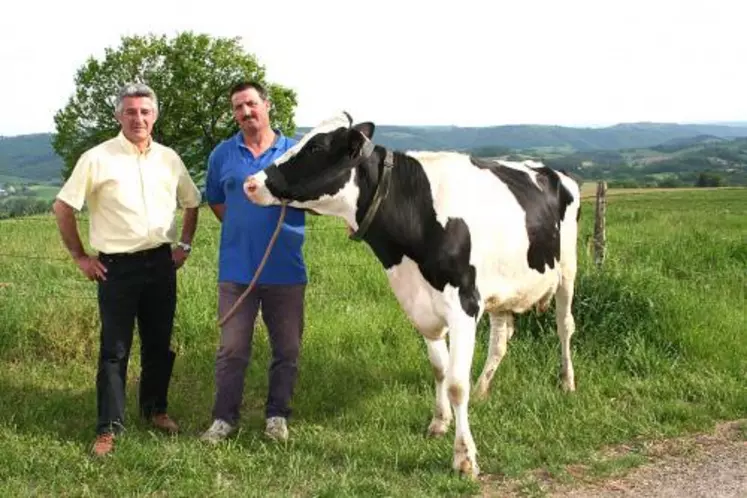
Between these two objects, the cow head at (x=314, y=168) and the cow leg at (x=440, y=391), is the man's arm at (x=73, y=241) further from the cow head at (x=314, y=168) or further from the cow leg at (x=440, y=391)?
the cow leg at (x=440, y=391)

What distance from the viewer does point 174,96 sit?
1495 inches

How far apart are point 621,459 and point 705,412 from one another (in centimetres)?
116

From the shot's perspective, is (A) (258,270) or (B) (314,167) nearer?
(B) (314,167)

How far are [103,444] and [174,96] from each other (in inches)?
1391

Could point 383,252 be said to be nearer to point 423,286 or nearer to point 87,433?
point 423,286

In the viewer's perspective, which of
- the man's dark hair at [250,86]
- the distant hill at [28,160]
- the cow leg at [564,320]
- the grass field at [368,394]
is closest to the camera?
the grass field at [368,394]

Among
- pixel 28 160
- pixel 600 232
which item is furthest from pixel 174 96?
pixel 28 160

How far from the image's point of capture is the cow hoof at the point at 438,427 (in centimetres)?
511

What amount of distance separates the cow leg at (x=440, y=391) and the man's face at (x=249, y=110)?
1.80 metres

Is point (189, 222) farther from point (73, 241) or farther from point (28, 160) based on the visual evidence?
point (28, 160)

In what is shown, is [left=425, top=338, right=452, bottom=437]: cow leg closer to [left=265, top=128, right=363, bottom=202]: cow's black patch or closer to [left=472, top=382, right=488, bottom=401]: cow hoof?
[left=472, top=382, right=488, bottom=401]: cow hoof

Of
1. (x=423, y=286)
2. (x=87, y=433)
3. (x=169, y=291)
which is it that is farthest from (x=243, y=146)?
(x=87, y=433)

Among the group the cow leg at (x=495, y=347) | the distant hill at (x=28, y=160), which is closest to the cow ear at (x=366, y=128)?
the cow leg at (x=495, y=347)

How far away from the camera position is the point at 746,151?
11712cm
